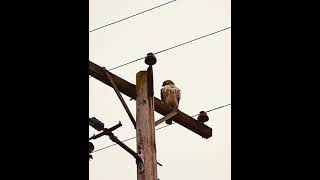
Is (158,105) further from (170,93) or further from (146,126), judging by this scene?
(170,93)

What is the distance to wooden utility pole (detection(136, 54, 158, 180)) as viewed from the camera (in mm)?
5336

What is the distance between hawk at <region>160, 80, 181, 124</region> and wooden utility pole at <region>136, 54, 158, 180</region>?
0.81 metres

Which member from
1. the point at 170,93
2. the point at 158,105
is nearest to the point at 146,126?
the point at 158,105

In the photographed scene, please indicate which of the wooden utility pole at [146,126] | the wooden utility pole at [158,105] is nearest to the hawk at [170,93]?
the wooden utility pole at [158,105]

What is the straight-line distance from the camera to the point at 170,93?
23.6 ft

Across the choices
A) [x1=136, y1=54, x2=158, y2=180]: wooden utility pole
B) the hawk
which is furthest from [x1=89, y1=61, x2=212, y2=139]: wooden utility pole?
the hawk

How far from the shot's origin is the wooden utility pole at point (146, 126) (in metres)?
5.34

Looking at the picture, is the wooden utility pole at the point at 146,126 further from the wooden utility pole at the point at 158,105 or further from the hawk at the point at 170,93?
the hawk at the point at 170,93
